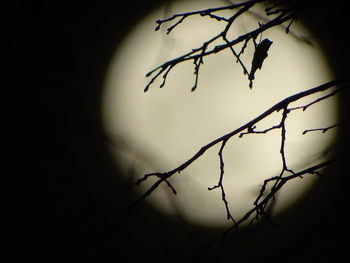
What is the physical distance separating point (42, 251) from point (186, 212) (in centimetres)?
180

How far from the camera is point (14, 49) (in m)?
4.22

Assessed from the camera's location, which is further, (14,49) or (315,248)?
(14,49)

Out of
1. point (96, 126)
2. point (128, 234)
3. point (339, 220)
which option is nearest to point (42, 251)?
point (128, 234)

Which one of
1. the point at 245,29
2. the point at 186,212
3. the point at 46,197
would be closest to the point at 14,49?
the point at 46,197

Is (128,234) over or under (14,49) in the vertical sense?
under

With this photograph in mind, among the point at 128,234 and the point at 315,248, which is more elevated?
the point at 128,234

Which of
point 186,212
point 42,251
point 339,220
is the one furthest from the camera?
point 42,251

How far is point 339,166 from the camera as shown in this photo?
4059mm

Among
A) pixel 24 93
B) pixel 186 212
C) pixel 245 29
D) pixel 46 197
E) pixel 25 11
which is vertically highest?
pixel 25 11

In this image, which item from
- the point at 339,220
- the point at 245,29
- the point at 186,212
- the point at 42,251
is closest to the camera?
the point at 245,29

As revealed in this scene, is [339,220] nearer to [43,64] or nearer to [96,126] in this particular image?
[96,126]

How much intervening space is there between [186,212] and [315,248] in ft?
4.61

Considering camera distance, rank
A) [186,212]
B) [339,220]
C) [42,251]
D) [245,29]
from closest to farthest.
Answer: [245,29], [339,220], [186,212], [42,251]

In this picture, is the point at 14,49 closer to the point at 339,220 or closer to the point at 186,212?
the point at 186,212
